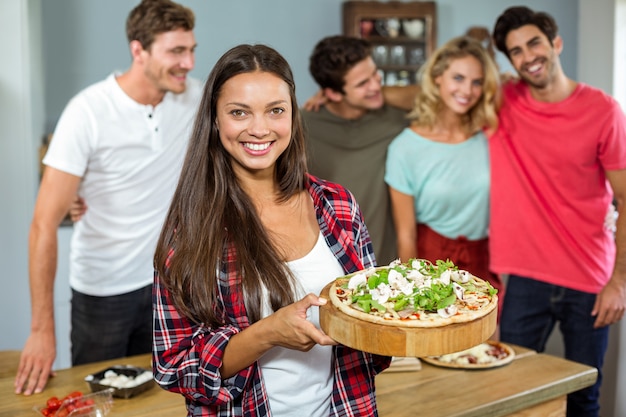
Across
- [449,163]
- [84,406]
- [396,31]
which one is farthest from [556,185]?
[396,31]

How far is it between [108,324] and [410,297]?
1483 mm

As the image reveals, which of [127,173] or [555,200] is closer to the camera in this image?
[127,173]

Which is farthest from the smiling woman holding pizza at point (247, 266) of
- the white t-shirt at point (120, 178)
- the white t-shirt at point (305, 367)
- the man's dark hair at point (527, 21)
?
the man's dark hair at point (527, 21)

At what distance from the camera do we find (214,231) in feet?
4.99

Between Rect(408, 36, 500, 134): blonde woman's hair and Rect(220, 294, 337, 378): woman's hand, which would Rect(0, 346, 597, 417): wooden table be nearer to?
Rect(220, 294, 337, 378): woman's hand

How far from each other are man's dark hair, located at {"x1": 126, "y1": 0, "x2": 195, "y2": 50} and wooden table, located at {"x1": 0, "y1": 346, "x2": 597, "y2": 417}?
3.63 feet

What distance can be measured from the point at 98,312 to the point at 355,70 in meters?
1.29

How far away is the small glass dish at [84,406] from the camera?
1.79 metres

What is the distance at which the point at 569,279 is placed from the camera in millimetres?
2701

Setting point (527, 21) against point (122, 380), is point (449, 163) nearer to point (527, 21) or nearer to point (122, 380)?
point (527, 21)

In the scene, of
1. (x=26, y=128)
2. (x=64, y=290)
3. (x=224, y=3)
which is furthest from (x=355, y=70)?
(x=224, y=3)

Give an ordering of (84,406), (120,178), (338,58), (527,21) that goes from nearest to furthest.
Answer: (84,406), (120,178), (527,21), (338,58)

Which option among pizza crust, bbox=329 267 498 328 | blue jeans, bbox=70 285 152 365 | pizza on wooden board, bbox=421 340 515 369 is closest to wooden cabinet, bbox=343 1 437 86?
blue jeans, bbox=70 285 152 365

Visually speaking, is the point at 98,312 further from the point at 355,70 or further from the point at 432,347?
the point at 432,347
